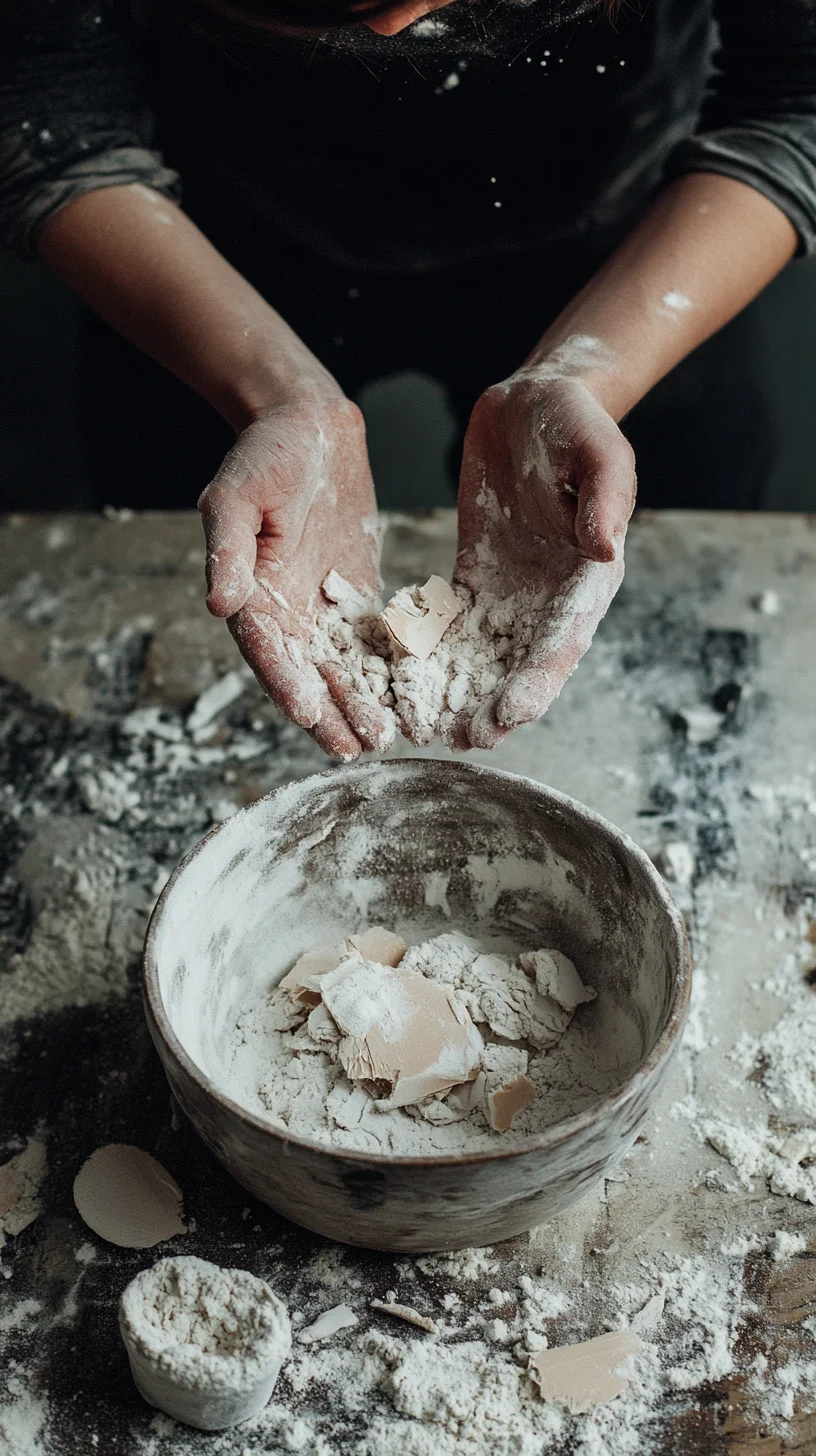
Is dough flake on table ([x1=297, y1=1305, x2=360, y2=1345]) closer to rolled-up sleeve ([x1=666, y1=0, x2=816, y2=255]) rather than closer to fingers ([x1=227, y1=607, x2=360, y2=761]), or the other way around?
fingers ([x1=227, y1=607, x2=360, y2=761])

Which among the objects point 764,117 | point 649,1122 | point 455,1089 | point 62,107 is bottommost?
point 649,1122

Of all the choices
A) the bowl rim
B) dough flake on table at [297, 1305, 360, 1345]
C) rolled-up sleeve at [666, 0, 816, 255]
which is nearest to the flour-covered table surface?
dough flake on table at [297, 1305, 360, 1345]

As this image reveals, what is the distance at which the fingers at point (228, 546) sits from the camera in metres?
1.14

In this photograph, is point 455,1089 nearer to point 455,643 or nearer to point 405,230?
point 455,643

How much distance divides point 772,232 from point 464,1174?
1305mm

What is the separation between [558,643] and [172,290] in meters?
0.76

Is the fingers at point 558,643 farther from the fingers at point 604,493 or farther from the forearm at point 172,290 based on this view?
the forearm at point 172,290

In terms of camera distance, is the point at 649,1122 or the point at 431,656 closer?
the point at 649,1122

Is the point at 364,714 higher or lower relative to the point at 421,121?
lower

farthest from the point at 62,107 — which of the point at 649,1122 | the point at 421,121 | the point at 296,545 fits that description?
the point at 649,1122

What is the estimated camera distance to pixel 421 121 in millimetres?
1602

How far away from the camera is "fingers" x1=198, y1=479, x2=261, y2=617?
44.8 inches

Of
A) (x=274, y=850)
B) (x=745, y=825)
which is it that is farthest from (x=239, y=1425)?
(x=745, y=825)

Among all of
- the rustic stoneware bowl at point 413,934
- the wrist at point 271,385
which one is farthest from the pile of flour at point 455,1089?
the wrist at point 271,385
